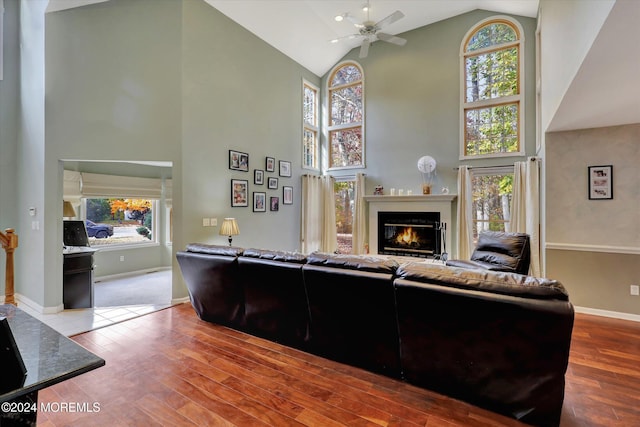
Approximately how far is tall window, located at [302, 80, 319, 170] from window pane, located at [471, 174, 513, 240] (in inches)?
142

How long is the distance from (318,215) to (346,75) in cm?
346

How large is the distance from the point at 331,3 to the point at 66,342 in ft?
20.0

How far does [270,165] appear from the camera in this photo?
5.83 m

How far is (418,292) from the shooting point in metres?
1.95

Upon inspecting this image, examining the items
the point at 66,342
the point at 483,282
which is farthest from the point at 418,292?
the point at 66,342

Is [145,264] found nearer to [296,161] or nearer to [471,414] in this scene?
[296,161]

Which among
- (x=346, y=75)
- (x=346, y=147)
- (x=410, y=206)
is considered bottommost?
(x=410, y=206)

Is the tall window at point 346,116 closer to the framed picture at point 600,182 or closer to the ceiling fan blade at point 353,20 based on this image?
the ceiling fan blade at point 353,20

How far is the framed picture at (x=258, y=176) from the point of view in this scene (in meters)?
5.50

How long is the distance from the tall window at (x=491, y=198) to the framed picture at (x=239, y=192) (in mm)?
4258

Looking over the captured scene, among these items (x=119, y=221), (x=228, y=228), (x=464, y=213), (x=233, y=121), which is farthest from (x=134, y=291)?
(x=464, y=213)

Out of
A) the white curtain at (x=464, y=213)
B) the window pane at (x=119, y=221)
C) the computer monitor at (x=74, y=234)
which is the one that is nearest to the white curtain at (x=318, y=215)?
the white curtain at (x=464, y=213)

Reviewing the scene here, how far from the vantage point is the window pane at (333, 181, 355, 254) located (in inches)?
275

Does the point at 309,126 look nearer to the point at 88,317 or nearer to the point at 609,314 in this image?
the point at 88,317
